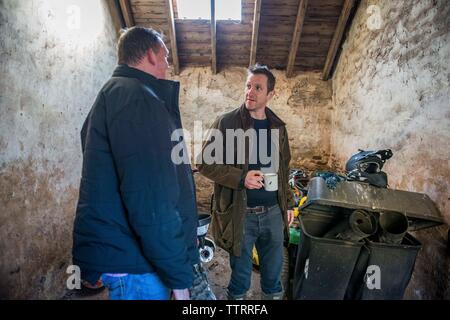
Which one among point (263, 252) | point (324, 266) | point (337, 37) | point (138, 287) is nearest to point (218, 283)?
point (263, 252)

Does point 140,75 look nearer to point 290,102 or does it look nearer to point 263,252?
point 263,252

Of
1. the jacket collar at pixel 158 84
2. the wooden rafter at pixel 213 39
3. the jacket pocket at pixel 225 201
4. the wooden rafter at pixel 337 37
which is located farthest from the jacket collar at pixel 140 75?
the wooden rafter at pixel 337 37

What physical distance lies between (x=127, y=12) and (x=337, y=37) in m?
2.96

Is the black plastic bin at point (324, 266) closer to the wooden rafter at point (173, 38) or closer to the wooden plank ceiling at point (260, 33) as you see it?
the wooden plank ceiling at point (260, 33)

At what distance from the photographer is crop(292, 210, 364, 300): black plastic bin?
1.66m

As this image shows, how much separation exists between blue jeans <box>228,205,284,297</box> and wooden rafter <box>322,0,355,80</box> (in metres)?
3.07

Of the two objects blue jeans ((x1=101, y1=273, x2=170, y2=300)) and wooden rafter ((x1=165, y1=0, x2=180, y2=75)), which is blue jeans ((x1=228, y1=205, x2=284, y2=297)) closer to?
blue jeans ((x1=101, y1=273, x2=170, y2=300))

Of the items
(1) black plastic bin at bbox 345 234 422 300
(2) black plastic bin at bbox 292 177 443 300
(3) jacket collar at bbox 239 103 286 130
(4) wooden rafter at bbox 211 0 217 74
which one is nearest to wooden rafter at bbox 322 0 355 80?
(4) wooden rafter at bbox 211 0 217 74

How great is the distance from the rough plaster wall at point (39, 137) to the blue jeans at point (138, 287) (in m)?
1.31

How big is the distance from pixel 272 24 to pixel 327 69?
1.17m

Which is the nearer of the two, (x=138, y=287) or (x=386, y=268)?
(x=138, y=287)

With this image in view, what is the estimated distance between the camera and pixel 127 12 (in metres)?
3.61

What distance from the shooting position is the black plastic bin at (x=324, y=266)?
1.66m

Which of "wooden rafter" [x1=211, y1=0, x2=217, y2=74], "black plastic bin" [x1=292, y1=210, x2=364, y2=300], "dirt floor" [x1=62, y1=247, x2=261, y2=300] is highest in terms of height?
"wooden rafter" [x1=211, y1=0, x2=217, y2=74]
